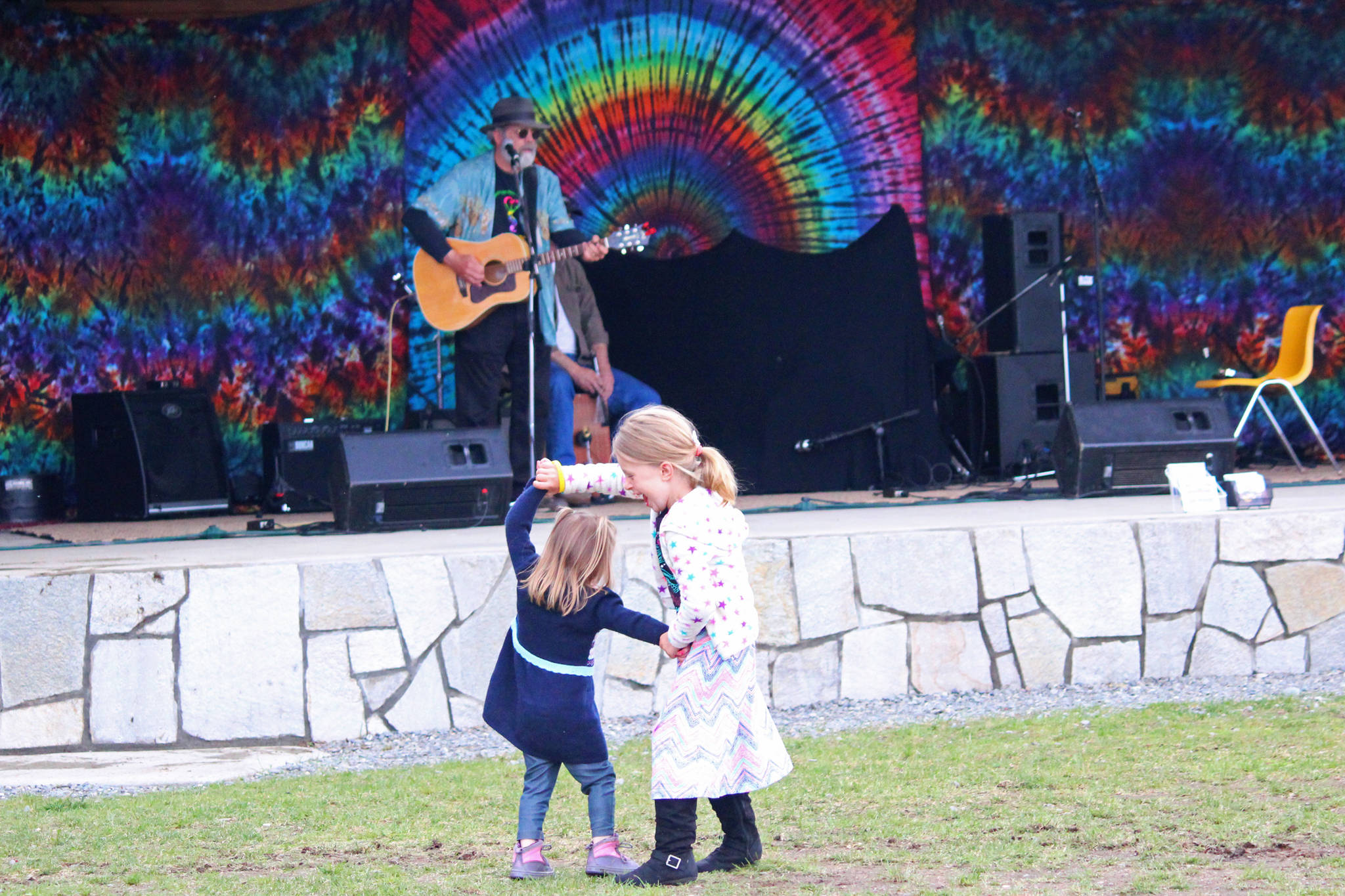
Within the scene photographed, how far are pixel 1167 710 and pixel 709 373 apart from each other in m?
4.39

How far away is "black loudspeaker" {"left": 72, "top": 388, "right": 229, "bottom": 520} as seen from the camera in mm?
8594

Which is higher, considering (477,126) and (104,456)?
(477,126)

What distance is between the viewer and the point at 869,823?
3.86m

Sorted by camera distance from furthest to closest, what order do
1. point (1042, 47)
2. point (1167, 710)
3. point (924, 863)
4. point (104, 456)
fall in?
point (1042, 47) < point (104, 456) < point (1167, 710) < point (924, 863)

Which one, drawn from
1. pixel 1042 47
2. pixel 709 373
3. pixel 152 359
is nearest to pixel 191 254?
pixel 152 359

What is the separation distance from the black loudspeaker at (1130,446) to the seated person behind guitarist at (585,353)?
2.37 metres

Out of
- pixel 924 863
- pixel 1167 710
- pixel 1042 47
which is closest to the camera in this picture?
pixel 924 863

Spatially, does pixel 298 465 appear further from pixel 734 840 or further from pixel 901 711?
pixel 734 840

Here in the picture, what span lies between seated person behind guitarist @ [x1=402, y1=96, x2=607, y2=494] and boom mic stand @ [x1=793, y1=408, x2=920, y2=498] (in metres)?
2.04

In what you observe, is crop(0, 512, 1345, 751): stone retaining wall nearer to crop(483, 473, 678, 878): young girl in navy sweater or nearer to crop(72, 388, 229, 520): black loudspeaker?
crop(483, 473, 678, 878): young girl in navy sweater

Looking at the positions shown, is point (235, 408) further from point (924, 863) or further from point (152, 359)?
point (924, 863)

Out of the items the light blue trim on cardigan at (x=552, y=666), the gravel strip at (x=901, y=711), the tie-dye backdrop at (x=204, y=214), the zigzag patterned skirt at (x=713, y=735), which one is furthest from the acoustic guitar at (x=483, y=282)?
the zigzag patterned skirt at (x=713, y=735)

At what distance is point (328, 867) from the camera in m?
3.53

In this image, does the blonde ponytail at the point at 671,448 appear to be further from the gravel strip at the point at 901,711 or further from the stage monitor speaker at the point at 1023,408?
the stage monitor speaker at the point at 1023,408
